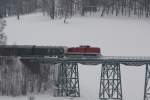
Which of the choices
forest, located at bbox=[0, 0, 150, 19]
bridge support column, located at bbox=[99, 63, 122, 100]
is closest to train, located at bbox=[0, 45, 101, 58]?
bridge support column, located at bbox=[99, 63, 122, 100]

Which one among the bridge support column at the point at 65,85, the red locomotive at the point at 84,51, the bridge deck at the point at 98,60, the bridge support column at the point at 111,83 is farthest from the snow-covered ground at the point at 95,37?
the red locomotive at the point at 84,51

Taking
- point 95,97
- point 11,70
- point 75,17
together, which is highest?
point 75,17

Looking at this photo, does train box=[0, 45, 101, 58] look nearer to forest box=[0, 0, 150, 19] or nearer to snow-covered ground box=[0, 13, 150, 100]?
snow-covered ground box=[0, 13, 150, 100]

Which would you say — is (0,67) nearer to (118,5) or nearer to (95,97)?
(95,97)

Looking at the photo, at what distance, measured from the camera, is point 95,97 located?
2042 inches

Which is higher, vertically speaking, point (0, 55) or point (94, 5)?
point (94, 5)

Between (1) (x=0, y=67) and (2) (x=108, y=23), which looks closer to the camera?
(1) (x=0, y=67)

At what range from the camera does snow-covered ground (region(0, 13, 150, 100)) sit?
59325 mm

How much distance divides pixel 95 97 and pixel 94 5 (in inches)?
2064

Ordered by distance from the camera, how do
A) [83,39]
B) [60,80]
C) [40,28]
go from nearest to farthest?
[60,80] < [83,39] < [40,28]

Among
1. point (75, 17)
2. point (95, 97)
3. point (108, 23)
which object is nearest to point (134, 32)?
point (108, 23)

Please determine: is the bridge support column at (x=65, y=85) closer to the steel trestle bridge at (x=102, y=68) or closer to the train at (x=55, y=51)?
the steel trestle bridge at (x=102, y=68)

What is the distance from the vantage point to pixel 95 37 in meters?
78.4

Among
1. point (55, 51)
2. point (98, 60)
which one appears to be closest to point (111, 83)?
point (98, 60)
